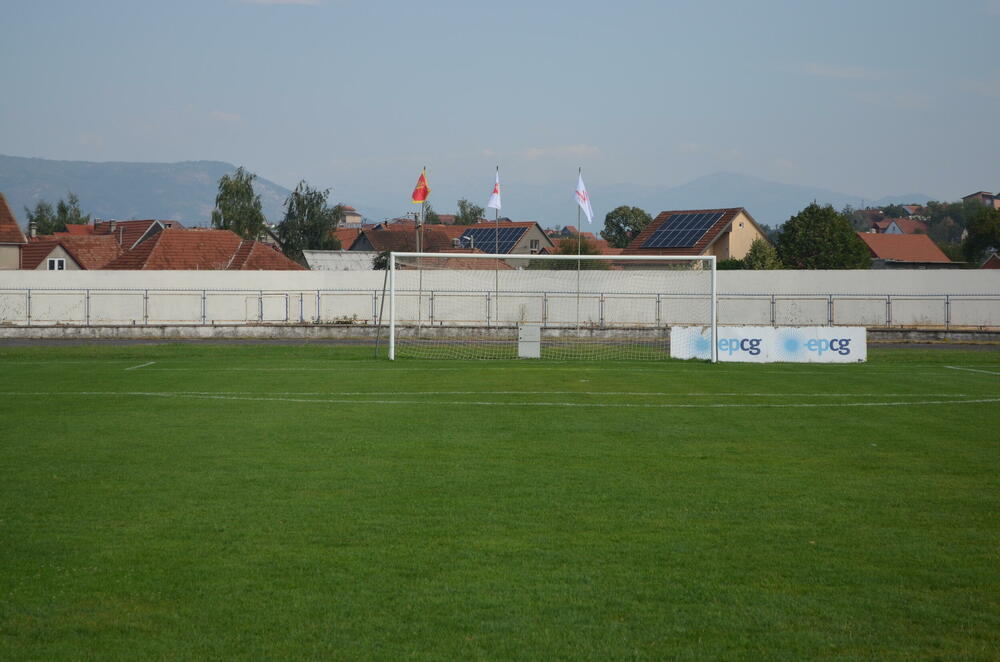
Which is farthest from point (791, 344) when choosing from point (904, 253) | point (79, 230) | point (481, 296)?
point (79, 230)

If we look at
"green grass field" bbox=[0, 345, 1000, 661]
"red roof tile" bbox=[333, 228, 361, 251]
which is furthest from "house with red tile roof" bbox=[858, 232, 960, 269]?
"green grass field" bbox=[0, 345, 1000, 661]

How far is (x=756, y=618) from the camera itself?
20.0 feet

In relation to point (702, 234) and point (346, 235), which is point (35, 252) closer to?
point (702, 234)

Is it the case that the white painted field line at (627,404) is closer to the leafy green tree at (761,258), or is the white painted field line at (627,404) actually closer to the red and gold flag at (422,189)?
the red and gold flag at (422,189)

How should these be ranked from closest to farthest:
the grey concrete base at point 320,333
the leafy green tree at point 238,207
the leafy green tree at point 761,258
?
the grey concrete base at point 320,333 < the leafy green tree at point 761,258 < the leafy green tree at point 238,207

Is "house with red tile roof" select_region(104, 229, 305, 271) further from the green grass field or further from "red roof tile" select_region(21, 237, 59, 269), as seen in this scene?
the green grass field

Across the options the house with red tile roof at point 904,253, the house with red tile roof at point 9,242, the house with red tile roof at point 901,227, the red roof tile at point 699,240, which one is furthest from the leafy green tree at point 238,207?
the house with red tile roof at point 901,227

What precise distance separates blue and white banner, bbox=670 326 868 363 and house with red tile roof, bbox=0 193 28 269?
43201 mm

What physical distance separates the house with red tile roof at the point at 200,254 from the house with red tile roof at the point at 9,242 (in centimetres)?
535

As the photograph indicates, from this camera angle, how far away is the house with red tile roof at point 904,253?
77875mm

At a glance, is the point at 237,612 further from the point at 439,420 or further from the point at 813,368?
the point at 813,368

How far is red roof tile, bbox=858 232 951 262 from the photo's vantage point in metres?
78.7

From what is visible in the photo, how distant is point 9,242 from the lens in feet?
178

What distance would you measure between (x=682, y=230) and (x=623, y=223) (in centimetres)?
6219
